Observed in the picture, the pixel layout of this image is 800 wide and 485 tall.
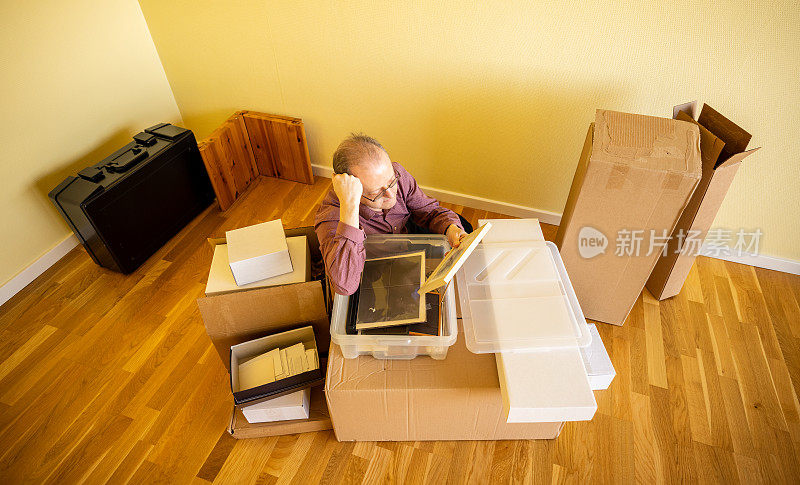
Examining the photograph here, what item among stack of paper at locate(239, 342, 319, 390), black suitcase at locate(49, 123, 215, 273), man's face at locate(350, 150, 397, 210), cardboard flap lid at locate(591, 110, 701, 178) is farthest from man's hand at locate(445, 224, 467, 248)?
black suitcase at locate(49, 123, 215, 273)

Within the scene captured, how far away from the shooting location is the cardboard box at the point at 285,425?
1.46 metres

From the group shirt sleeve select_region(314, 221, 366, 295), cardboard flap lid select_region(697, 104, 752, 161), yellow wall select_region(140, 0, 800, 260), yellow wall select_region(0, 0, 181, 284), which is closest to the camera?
shirt sleeve select_region(314, 221, 366, 295)

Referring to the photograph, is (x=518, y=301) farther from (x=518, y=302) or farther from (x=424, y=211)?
(x=424, y=211)

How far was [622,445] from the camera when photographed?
1476mm

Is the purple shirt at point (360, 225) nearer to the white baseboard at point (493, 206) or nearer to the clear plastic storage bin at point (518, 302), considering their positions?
the clear plastic storage bin at point (518, 302)

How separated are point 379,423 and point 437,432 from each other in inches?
8.0

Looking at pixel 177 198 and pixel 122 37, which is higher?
pixel 122 37

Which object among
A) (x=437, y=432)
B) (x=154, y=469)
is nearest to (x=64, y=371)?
(x=154, y=469)

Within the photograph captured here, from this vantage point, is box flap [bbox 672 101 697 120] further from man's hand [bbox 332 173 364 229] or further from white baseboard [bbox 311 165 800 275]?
man's hand [bbox 332 173 364 229]

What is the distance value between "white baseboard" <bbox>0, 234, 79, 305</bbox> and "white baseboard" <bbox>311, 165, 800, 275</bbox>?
1.31m

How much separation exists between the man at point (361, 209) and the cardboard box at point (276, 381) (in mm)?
308

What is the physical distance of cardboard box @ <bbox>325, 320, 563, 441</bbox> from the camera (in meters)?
1.20

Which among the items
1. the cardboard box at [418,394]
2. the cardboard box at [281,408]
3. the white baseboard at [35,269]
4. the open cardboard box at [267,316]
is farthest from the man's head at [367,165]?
the white baseboard at [35,269]

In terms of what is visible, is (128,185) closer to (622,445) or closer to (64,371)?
(64,371)
